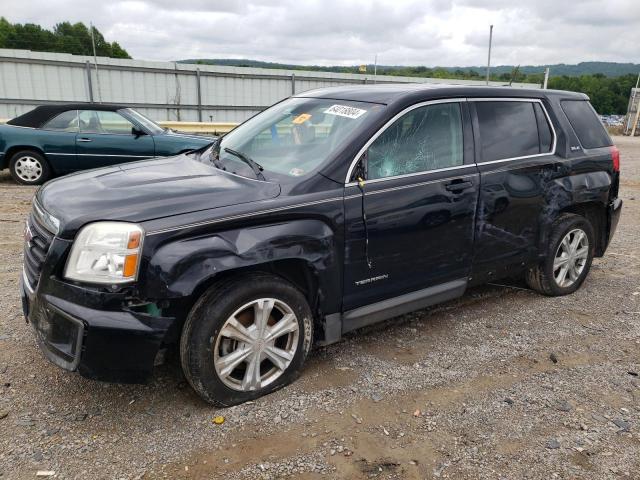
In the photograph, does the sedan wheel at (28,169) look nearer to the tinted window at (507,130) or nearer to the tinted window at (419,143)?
the tinted window at (419,143)

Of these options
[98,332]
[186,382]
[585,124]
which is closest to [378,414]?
[186,382]

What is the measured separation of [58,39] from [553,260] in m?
36.6

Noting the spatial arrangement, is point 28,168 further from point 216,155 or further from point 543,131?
point 543,131

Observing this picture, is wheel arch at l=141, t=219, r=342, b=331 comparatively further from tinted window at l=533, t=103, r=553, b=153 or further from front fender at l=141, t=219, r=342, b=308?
tinted window at l=533, t=103, r=553, b=153

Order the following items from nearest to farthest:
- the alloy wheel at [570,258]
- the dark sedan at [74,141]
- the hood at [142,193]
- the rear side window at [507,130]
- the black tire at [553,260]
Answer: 1. the hood at [142,193]
2. the rear side window at [507,130]
3. the black tire at [553,260]
4. the alloy wheel at [570,258]
5. the dark sedan at [74,141]

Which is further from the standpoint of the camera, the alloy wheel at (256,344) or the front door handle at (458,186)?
the front door handle at (458,186)

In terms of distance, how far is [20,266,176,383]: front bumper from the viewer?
8.57 ft

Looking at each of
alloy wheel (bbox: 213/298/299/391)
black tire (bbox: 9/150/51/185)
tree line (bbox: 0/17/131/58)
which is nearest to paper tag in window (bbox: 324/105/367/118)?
alloy wheel (bbox: 213/298/299/391)

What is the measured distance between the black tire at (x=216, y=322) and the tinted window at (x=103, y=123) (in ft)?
23.8

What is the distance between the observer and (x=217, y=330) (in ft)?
9.32

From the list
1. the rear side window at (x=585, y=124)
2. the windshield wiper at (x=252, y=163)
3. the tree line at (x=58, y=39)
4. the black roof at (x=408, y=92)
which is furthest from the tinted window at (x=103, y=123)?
the tree line at (x=58, y=39)

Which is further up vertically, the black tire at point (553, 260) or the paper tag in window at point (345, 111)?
the paper tag in window at point (345, 111)

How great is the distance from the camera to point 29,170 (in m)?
9.27

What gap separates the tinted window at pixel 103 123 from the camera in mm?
9125
